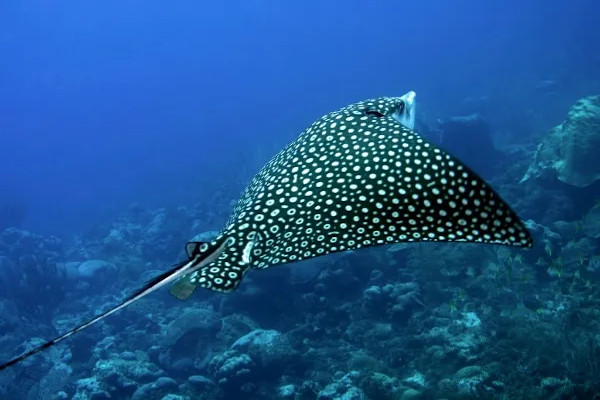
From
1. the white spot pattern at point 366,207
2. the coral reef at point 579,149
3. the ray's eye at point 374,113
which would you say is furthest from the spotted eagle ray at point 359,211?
the coral reef at point 579,149

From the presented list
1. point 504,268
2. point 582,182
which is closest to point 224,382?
point 504,268

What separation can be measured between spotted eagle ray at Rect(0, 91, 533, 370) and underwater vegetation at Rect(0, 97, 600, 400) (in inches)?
230

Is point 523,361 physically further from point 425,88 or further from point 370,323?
point 425,88

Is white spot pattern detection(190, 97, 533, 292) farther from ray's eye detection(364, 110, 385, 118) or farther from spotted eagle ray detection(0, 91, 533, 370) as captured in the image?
ray's eye detection(364, 110, 385, 118)

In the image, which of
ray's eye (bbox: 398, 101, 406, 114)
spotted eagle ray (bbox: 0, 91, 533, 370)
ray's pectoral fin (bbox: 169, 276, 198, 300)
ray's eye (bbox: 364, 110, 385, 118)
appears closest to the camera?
spotted eagle ray (bbox: 0, 91, 533, 370)

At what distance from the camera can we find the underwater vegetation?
838 cm

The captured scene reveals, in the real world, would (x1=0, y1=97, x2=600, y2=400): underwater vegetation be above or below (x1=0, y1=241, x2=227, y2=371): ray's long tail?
below

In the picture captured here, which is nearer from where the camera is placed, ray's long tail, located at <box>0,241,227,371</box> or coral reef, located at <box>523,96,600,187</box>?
ray's long tail, located at <box>0,241,227,371</box>

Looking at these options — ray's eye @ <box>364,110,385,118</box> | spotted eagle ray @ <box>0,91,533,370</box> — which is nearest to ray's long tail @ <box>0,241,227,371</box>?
spotted eagle ray @ <box>0,91,533,370</box>

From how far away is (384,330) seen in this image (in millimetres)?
10508

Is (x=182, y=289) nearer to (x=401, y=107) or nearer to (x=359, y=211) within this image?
(x=359, y=211)

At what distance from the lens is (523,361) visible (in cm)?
811

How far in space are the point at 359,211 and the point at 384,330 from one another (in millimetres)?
8193

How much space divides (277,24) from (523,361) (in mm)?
154511
